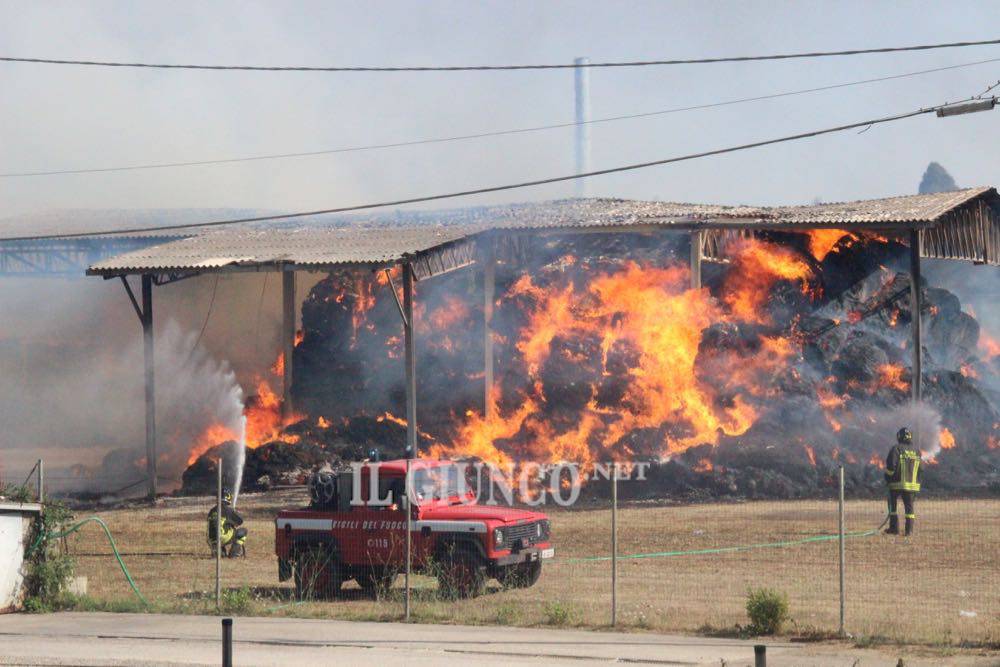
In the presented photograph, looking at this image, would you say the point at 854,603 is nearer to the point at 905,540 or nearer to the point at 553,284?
the point at 905,540

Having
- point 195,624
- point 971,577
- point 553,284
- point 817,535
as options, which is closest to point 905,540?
point 817,535

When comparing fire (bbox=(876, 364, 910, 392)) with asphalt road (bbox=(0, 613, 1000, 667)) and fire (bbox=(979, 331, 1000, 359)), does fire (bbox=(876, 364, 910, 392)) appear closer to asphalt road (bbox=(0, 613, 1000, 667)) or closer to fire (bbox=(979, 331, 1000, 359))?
fire (bbox=(979, 331, 1000, 359))

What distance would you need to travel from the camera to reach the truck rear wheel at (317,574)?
56.8 ft

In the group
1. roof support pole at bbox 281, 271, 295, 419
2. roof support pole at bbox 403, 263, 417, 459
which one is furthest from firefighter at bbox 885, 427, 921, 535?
roof support pole at bbox 281, 271, 295, 419

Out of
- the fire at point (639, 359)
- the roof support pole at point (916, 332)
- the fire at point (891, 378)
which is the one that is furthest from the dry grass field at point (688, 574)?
the fire at point (891, 378)

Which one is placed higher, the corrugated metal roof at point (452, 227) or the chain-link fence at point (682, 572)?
the corrugated metal roof at point (452, 227)

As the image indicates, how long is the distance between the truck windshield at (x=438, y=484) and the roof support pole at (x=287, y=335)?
22.6 m

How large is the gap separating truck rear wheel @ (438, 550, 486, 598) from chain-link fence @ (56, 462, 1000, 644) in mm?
125

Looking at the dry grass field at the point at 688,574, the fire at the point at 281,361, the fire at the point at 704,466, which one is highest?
the fire at the point at 281,361

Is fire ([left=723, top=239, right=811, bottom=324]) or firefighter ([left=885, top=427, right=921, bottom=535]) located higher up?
fire ([left=723, top=239, right=811, bottom=324])

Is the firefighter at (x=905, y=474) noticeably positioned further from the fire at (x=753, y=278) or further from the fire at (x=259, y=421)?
the fire at (x=259, y=421)

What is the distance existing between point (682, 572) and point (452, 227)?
18653mm

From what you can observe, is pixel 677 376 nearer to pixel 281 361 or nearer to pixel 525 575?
pixel 281 361

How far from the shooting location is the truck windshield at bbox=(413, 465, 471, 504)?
56.5 feet
